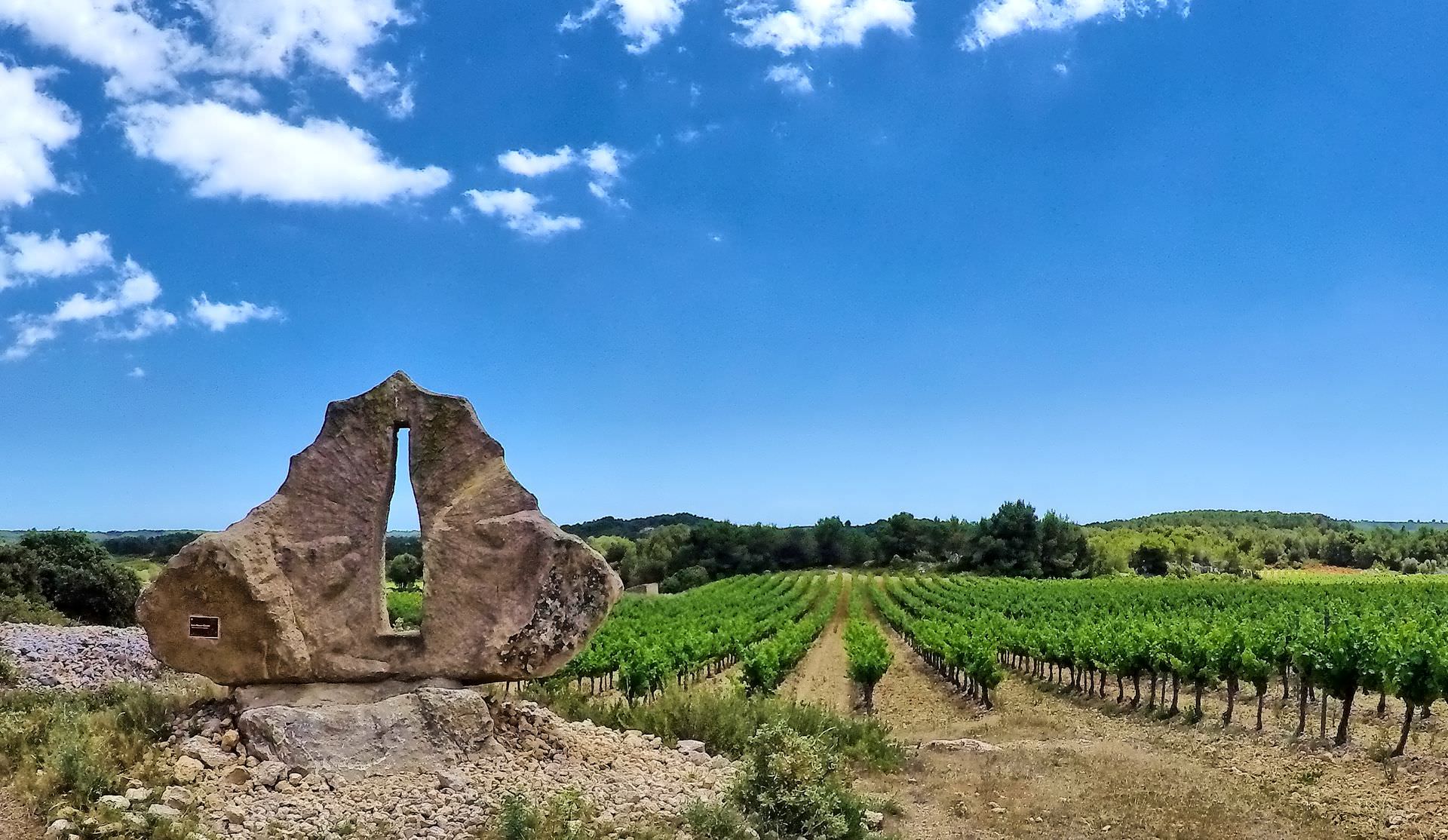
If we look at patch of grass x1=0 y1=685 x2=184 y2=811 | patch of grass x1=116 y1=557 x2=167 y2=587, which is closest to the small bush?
patch of grass x1=0 y1=685 x2=184 y2=811

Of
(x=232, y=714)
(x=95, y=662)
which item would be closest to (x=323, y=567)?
(x=232, y=714)

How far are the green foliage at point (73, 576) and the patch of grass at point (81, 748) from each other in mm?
26895

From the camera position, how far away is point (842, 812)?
36.3 feet

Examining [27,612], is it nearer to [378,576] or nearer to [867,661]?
[378,576]

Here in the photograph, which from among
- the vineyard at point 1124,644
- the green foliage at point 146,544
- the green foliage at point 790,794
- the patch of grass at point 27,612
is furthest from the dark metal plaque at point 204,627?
the green foliage at point 146,544

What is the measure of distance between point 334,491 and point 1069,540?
98.1m

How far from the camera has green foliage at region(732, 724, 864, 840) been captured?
10359mm

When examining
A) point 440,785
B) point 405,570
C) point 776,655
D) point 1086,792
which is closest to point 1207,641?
point 1086,792

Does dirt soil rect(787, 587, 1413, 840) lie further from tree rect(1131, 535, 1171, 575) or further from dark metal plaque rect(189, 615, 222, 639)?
tree rect(1131, 535, 1171, 575)

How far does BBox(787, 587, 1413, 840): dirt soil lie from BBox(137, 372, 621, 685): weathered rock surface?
5301 millimetres

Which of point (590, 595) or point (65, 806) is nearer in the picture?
point (65, 806)

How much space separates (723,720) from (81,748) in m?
8.19

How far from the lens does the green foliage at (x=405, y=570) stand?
2667 inches

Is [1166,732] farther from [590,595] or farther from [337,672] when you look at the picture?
[337,672]
